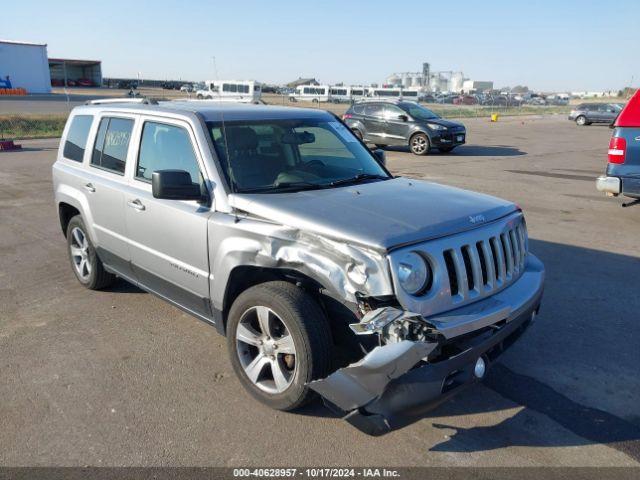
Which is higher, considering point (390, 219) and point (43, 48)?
point (43, 48)

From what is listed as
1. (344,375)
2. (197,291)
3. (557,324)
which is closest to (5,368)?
(197,291)

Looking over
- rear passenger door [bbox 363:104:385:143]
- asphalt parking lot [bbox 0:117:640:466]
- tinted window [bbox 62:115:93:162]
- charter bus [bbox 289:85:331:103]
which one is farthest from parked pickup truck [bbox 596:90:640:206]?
charter bus [bbox 289:85:331:103]

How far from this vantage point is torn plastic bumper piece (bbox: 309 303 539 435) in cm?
262

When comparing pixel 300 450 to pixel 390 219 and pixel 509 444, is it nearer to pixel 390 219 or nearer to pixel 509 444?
pixel 509 444

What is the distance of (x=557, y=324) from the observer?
15.5 feet

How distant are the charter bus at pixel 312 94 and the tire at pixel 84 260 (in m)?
59.8

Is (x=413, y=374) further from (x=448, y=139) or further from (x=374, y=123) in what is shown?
(x=374, y=123)

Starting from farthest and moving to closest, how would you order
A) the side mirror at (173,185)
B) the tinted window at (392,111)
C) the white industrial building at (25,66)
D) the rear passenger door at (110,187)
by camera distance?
the white industrial building at (25,66) → the tinted window at (392,111) → the rear passenger door at (110,187) → the side mirror at (173,185)

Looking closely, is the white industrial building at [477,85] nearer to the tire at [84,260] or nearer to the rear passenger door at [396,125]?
the rear passenger door at [396,125]

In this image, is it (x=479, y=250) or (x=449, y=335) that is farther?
(x=479, y=250)

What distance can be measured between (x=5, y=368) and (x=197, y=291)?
1.56 meters

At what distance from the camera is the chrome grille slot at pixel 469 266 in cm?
292

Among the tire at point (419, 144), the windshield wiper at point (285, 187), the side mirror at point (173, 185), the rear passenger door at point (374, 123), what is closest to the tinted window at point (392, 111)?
the rear passenger door at point (374, 123)

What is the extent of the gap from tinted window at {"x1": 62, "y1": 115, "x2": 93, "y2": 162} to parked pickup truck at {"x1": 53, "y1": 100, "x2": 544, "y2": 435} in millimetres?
391
